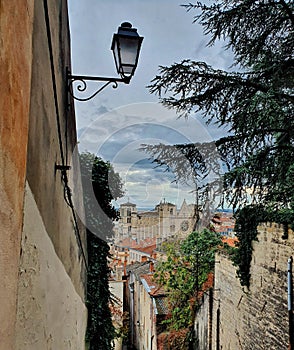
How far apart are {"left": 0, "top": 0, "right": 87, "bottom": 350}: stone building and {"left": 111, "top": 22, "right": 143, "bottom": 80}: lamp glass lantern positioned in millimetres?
530

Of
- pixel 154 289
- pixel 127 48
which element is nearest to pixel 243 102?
pixel 127 48

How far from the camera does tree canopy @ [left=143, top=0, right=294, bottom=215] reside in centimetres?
433

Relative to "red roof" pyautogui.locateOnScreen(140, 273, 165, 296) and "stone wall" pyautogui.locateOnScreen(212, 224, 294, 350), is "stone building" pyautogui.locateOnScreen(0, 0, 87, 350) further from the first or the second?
"red roof" pyautogui.locateOnScreen(140, 273, 165, 296)

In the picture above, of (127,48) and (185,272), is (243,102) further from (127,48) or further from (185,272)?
(185,272)

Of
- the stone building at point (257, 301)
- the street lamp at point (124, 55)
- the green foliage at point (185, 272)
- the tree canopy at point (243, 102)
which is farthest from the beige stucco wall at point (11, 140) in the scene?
the green foliage at point (185, 272)

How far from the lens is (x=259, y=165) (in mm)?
4352

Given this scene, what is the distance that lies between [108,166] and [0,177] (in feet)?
15.8

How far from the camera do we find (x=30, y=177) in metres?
1.46

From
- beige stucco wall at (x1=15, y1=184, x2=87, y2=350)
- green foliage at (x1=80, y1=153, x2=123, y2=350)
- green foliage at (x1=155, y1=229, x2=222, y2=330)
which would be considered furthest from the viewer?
green foliage at (x1=155, y1=229, x2=222, y2=330)

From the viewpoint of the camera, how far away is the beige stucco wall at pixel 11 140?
100 centimetres

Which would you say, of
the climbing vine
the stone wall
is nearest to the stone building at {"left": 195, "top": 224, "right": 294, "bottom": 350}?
the stone wall

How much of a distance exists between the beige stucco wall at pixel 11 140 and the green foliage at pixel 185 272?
8.17 meters

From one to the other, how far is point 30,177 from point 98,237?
14.6 feet

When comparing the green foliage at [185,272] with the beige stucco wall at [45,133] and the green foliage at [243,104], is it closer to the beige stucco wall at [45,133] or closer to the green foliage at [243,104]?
the green foliage at [243,104]
